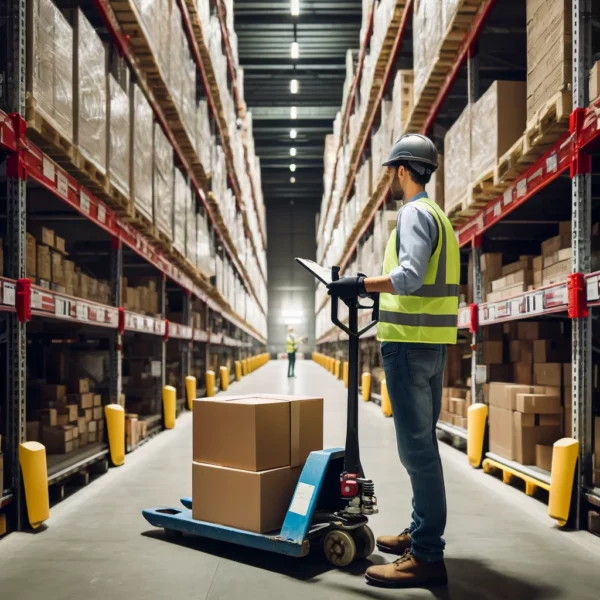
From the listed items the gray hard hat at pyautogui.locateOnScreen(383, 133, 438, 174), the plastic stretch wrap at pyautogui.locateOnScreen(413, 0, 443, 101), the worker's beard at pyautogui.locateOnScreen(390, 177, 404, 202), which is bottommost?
the worker's beard at pyautogui.locateOnScreen(390, 177, 404, 202)

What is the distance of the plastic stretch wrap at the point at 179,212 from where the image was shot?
745 centimetres

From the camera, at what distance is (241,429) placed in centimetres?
302

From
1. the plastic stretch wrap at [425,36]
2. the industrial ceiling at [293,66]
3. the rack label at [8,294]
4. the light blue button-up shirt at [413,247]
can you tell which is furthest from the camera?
the industrial ceiling at [293,66]

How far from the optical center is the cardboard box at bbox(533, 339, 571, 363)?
4.70 meters

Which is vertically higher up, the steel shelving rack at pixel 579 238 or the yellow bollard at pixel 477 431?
the steel shelving rack at pixel 579 238

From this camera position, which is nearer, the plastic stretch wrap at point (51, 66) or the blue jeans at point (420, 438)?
the blue jeans at point (420, 438)

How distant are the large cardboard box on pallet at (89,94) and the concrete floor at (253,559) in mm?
2356

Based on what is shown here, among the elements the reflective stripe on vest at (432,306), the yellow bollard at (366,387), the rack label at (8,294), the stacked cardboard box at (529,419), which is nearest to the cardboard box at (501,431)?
the stacked cardboard box at (529,419)

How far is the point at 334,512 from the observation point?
2990 mm

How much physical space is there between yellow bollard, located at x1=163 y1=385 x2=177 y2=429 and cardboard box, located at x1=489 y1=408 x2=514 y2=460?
13.0 feet

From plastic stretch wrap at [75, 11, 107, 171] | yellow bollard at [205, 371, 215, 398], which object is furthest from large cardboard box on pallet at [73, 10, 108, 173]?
yellow bollard at [205, 371, 215, 398]

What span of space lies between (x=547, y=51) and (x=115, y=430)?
13.7 ft

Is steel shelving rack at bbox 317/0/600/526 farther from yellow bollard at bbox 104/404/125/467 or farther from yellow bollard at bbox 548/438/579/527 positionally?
yellow bollard at bbox 104/404/125/467

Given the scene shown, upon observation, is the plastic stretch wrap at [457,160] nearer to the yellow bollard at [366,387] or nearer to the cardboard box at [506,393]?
the cardboard box at [506,393]
